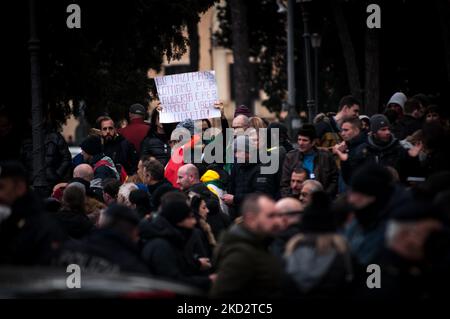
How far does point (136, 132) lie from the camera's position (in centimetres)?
2089

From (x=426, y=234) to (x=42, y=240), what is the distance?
3024 mm

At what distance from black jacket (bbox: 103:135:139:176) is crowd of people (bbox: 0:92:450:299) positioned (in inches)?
0.5

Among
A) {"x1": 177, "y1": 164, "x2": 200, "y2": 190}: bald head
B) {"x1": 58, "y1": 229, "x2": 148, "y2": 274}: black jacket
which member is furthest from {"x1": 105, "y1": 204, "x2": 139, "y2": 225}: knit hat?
{"x1": 177, "y1": 164, "x2": 200, "y2": 190}: bald head

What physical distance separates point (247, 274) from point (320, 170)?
6.03 m

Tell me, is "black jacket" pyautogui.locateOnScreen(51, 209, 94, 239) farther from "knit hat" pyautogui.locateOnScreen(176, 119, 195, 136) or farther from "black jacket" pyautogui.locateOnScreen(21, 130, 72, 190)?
"knit hat" pyautogui.locateOnScreen(176, 119, 195, 136)

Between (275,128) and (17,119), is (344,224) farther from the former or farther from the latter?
(17,119)

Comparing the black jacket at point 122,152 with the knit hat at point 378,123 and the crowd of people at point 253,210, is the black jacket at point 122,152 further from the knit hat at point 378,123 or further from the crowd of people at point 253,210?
the knit hat at point 378,123

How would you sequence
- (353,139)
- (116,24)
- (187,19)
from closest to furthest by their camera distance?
1. (353,139)
2. (116,24)
3. (187,19)

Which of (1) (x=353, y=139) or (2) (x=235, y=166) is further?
(2) (x=235, y=166)

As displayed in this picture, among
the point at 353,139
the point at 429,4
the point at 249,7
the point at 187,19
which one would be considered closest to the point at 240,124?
the point at 353,139

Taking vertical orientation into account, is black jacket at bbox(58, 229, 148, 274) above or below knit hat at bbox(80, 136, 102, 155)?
below

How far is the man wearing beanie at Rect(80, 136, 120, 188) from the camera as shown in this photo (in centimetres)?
1855

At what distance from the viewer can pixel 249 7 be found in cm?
3934

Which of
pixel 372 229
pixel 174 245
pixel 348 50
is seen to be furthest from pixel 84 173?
pixel 348 50
